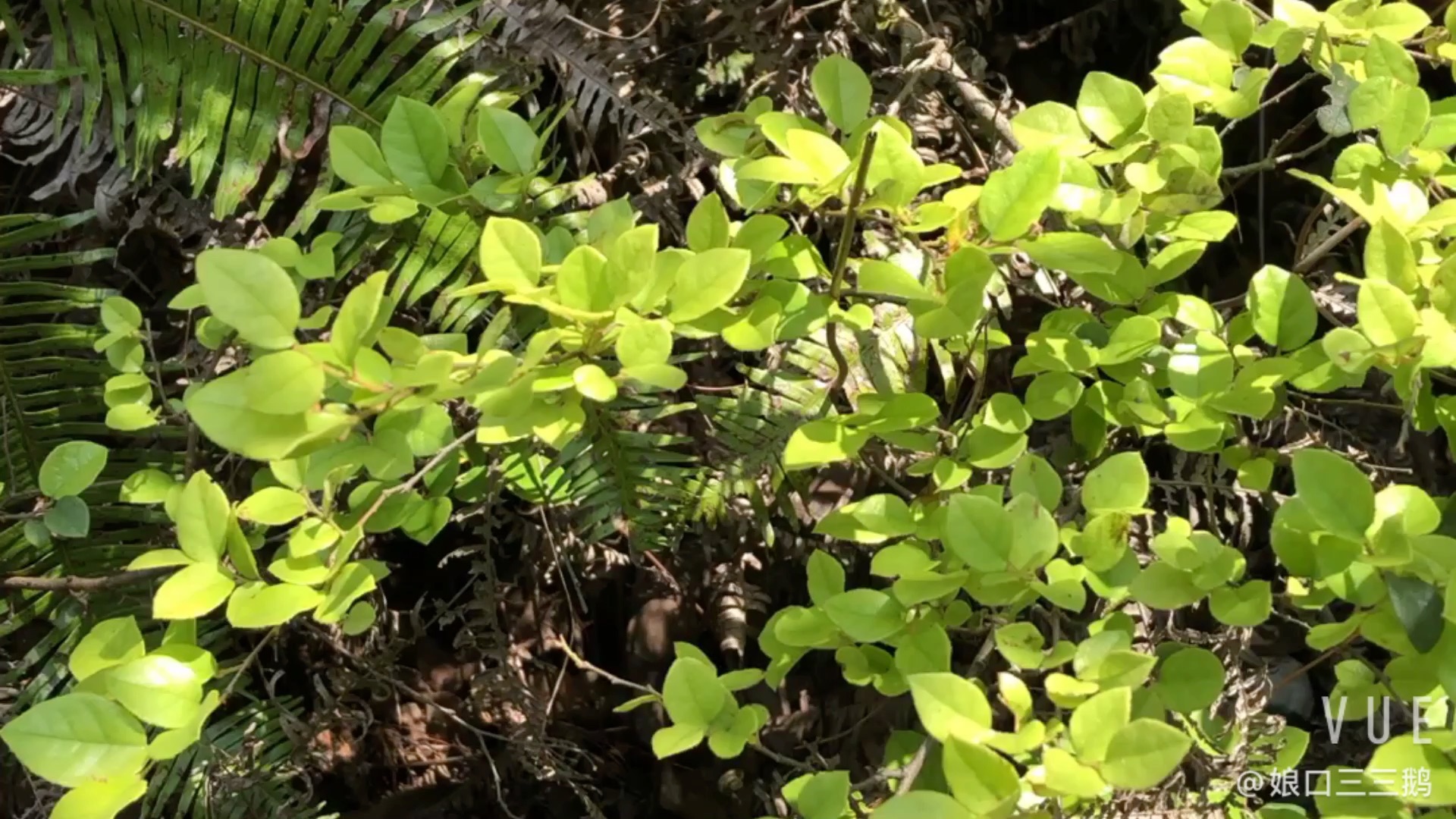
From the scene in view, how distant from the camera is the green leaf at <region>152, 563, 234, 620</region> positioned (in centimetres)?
56

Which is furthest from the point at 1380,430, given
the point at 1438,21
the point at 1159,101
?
the point at 1159,101

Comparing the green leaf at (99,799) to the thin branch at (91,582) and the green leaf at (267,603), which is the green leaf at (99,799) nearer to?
the green leaf at (267,603)

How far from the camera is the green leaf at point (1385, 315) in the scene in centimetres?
52

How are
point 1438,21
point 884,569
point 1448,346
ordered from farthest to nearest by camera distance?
1. point 1438,21
2. point 884,569
3. point 1448,346

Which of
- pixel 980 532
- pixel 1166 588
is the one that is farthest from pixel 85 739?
pixel 1166 588

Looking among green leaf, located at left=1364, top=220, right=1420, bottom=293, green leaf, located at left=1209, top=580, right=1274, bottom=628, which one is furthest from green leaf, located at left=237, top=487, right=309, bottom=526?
green leaf, located at left=1364, top=220, right=1420, bottom=293

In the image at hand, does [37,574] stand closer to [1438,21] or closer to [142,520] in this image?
[142,520]

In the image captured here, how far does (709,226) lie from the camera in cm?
60

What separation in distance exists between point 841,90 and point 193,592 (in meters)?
0.50

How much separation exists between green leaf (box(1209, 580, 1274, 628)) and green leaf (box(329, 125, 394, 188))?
579 mm

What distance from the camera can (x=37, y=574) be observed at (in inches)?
44.7

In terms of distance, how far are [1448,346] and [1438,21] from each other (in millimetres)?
940

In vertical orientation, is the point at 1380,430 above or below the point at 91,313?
below

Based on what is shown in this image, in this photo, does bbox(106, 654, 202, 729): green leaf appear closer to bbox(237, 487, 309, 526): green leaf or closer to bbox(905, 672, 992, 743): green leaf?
bbox(237, 487, 309, 526): green leaf
